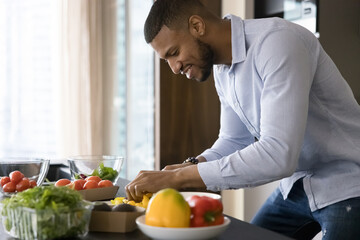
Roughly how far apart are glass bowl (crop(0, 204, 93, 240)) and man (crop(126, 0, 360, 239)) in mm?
353

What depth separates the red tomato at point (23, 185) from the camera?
1.76 m

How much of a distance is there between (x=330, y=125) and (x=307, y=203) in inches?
11.4

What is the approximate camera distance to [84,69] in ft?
15.7

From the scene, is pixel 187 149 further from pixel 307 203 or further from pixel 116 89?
pixel 307 203

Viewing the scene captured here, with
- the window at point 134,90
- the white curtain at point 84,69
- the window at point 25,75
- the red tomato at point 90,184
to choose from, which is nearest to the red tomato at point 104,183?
the red tomato at point 90,184

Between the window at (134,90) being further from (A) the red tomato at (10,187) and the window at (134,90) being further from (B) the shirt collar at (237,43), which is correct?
(A) the red tomato at (10,187)

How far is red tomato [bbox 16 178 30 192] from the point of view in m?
1.76

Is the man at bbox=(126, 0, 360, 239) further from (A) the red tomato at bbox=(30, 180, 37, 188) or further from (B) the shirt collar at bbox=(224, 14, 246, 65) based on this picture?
(A) the red tomato at bbox=(30, 180, 37, 188)

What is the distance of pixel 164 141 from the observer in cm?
415

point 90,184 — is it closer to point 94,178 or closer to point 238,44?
point 94,178

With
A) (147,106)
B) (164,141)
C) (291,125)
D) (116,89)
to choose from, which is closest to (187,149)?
(164,141)

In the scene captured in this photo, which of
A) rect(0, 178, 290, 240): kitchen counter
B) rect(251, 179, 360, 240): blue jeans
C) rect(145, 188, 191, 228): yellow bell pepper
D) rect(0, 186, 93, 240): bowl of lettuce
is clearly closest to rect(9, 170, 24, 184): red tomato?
rect(0, 178, 290, 240): kitchen counter

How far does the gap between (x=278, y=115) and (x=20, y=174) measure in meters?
0.87

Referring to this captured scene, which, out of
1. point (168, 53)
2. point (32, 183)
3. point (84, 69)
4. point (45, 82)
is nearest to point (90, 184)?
point (32, 183)
